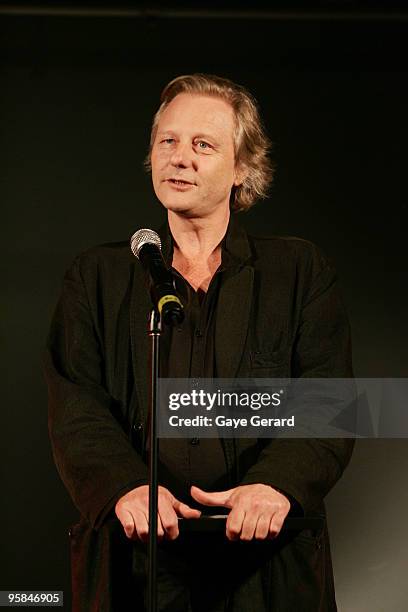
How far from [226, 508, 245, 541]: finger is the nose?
1.07 m

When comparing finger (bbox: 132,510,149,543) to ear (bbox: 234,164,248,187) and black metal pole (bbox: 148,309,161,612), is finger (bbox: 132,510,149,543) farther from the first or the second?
ear (bbox: 234,164,248,187)

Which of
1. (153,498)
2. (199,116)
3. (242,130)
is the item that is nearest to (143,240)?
(153,498)

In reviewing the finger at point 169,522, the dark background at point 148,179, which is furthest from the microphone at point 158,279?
the dark background at point 148,179

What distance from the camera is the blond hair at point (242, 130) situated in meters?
2.81

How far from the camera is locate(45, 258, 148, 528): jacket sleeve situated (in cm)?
219

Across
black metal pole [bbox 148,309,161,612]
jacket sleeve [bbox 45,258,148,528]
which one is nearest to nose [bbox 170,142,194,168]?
jacket sleeve [bbox 45,258,148,528]

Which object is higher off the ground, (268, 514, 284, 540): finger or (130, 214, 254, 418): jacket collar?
(130, 214, 254, 418): jacket collar

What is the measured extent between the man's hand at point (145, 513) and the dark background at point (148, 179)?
909mm

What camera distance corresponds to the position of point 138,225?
9.77ft

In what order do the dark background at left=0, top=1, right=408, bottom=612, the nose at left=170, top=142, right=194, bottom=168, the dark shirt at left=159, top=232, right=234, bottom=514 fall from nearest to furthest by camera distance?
the dark shirt at left=159, top=232, right=234, bottom=514
the nose at left=170, top=142, right=194, bottom=168
the dark background at left=0, top=1, right=408, bottom=612

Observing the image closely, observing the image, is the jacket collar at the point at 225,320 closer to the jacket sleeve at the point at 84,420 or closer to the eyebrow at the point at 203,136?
the jacket sleeve at the point at 84,420

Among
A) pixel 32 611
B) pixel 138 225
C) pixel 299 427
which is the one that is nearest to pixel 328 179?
pixel 138 225

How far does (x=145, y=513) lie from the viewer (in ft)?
6.57

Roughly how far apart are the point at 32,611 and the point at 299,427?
1.07 meters
